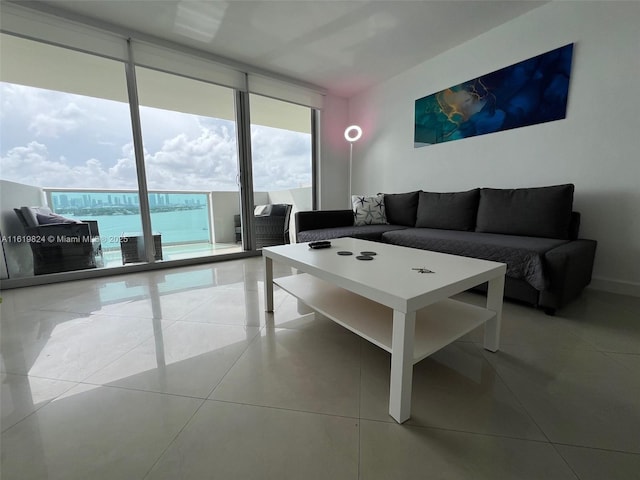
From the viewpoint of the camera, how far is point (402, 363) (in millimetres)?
861

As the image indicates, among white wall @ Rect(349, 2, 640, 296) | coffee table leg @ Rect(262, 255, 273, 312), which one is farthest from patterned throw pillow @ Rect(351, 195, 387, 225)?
coffee table leg @ Rect(262, 255, 273, 312)

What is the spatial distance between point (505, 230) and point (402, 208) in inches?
44.7

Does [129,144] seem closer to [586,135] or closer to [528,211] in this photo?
[528,211]

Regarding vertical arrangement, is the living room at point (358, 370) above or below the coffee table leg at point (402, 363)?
below

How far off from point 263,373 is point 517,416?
3.16ft

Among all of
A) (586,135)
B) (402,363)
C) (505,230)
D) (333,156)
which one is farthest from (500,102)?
(402,363)

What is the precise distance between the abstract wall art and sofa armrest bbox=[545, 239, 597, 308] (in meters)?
1.27

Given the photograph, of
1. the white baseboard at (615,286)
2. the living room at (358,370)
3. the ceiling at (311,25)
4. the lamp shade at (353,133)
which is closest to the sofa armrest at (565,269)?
the living room at (358,370)

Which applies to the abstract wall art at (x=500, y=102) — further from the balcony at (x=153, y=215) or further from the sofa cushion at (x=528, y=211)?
the balcony at (x=153, y=215)

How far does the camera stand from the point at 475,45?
2.69 m

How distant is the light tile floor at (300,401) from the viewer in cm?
75

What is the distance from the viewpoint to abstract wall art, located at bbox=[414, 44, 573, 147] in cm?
221

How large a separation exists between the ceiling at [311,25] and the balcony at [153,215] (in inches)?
62.6

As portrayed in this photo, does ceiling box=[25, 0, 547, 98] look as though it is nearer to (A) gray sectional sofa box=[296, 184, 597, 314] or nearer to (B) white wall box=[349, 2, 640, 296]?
(B) white wall box=[349, 2, 640, 296]
